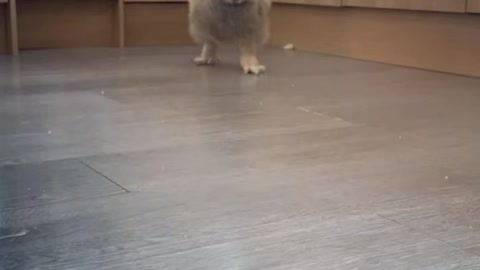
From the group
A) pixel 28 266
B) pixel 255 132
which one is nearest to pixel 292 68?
pixel 255 132

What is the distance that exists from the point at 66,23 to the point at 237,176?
93.8 inches

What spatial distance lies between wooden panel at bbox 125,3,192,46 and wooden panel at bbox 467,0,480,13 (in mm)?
1634

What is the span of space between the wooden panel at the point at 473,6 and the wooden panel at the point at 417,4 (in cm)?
2

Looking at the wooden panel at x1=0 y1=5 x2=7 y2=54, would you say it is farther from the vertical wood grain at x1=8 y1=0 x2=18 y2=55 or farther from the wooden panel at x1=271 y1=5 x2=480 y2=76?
the wooden panel at x1=271 y1=5 x2=480 y2=76

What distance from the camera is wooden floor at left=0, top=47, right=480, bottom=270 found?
852mm

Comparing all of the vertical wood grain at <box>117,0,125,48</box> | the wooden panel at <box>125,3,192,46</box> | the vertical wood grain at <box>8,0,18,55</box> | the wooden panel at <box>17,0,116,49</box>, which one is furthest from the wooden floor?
the wooden panel at <box>125,3,192,46</box>

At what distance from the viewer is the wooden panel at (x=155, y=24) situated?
137 inches

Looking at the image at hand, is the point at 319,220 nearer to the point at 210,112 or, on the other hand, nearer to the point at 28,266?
the point at 28,266

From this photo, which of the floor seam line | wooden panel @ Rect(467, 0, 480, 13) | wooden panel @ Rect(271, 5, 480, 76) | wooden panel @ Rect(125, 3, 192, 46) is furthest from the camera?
wooden panel @ Rect(125, 3, 192, 46)

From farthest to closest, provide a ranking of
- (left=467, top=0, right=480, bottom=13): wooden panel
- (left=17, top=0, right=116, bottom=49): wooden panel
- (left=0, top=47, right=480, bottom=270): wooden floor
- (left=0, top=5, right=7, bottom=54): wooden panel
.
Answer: (left=17, top=0, right=116, bottom=49): wooden panel, (left=0, top=5, right=7, bottom=54): wooden panel, (left=467, top=0, right=480, bottom=13): wooden panel, (left=0, top=47, right=480, bottom=270): wooden floor

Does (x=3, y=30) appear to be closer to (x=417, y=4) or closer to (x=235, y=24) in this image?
(x=235, y=24)

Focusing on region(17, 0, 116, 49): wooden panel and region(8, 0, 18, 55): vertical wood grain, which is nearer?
region(8, 0, 18, 55): vertical wood grain

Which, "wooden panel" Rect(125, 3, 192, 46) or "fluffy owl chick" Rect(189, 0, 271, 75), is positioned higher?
"fluffy owl chick" Rect(189, 0, 271, 75)

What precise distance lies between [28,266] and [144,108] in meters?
1.01
